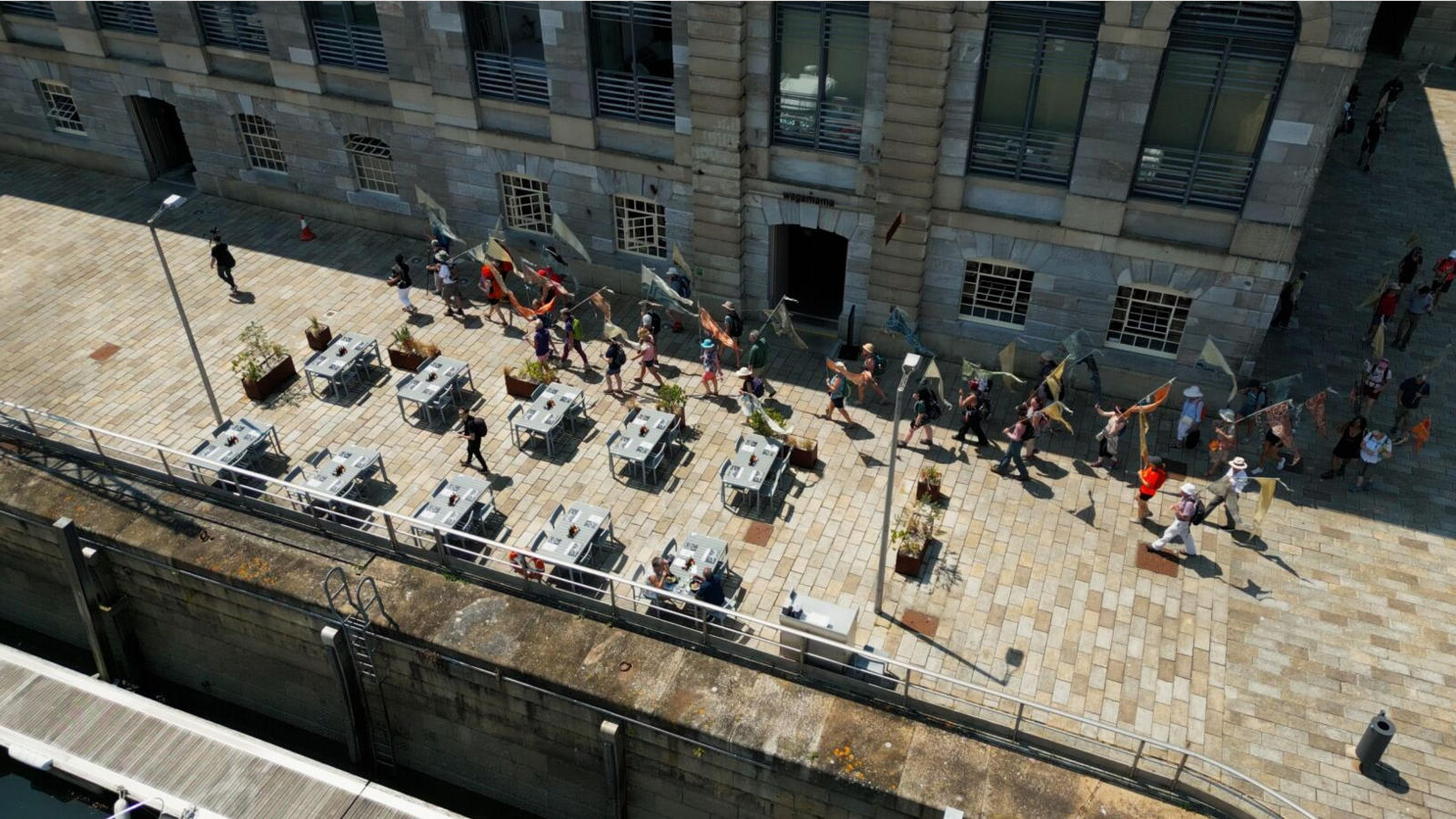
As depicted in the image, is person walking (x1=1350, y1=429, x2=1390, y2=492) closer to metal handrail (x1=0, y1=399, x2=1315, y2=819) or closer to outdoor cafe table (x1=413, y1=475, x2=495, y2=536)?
metal handrail (x1=0, y1=399, x2=1315, y2=819)

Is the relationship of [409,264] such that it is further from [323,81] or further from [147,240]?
A: [147,240]

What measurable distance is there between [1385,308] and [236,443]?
27.2 metres

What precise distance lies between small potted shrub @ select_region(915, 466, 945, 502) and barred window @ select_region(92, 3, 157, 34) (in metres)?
25.2

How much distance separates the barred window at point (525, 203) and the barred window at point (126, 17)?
11.6m

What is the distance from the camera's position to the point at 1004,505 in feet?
73.3

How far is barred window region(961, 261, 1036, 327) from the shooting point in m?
24.8

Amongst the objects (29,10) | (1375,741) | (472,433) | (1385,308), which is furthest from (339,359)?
(1385,308)

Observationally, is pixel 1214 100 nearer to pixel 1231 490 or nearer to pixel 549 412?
pixel 1231 490

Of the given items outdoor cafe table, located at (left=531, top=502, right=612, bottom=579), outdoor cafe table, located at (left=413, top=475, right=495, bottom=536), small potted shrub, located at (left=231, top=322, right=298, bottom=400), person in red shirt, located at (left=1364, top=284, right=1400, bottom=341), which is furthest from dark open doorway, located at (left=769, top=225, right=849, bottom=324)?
person in red shirt, located at (left=1364, top=284, right=1400, bottom=341)

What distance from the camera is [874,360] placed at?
24406 millimetres

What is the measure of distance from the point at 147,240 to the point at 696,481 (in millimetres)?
19502

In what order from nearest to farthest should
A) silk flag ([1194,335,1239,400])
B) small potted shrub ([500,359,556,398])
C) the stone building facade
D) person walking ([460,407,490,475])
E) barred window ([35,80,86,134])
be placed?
the stone building facade
person walking ([460,407,490,475])
silk flag ([1194,335,1239,400])
small potted shrub ([500,359,556,398])
barred window ([35,80,86,134])

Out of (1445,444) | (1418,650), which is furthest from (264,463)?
(1445,444)

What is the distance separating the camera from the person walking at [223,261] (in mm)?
28234
